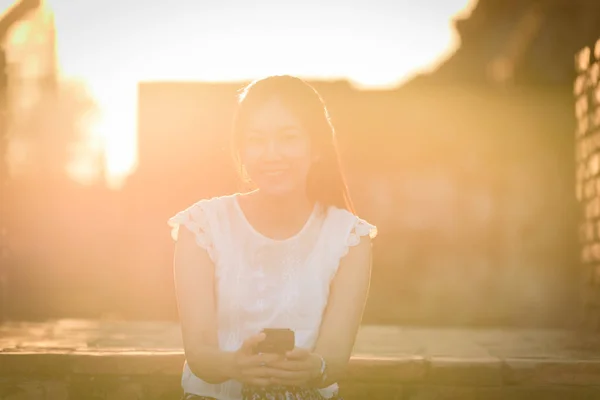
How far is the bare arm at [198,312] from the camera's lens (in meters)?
2.57

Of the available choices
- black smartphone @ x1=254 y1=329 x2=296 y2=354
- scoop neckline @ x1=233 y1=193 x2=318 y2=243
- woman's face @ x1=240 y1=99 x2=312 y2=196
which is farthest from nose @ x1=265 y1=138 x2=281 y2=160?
black smartphone @ x1=254 y1=329 x2=296 y2=354

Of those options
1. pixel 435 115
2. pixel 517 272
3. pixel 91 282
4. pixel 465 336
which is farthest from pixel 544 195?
pixel 465 336

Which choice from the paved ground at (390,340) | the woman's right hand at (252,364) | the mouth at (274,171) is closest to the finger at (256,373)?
the woman's right hand at (252,364)

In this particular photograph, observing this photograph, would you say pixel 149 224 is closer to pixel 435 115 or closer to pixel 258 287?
pixel 435 115

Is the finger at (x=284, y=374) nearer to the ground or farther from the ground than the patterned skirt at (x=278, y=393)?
farther from the ground

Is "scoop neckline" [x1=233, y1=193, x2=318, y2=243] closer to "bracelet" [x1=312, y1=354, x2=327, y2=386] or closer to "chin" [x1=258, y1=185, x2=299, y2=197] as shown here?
"chin" [x1=258, y1=185, x2=299, y2=197]

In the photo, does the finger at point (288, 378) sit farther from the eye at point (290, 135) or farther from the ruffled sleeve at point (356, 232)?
the eye at point (290, 135)

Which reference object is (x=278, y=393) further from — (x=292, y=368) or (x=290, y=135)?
(x=290, y=135)

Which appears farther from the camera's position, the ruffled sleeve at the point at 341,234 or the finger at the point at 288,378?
the ruffled sleeve at the point at 341,234

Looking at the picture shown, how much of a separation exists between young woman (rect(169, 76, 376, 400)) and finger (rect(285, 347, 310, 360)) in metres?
0.05

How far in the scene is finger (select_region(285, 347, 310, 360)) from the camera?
2.46 metres

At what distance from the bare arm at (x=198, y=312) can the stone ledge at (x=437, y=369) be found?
5.08 feet

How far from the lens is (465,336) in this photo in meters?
5.71

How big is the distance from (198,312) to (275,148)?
0.59 meters
